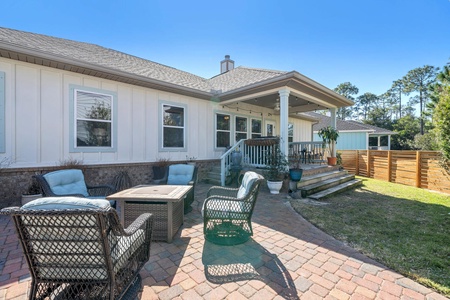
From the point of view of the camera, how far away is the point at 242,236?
327cm

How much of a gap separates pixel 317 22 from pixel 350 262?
28.3 ft

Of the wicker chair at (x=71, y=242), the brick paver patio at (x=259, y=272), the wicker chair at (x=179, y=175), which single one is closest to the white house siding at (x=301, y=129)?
the wicker chair at (x=179, y=175)

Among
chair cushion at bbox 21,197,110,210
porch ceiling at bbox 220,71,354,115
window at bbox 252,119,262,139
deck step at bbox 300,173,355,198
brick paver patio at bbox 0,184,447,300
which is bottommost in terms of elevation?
brick paver patio at bbox 0,184,447,300

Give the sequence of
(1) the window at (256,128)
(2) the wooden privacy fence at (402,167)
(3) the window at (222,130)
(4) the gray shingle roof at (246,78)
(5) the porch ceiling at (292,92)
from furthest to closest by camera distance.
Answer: (1) the window at (256,128) < (3) the window at (222,130) < (4) the gray shingle roof at (246,78) < (2) the wooden privacy fence at (402,167) < (5) the porch ceiling at (292,92)

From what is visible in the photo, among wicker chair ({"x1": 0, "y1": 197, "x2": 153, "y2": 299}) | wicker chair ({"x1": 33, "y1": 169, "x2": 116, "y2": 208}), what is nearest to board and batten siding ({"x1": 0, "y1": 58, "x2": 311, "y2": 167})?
wicker chair ({"x1": 33, "y1": 169, "x2": 116, "y2": 208})

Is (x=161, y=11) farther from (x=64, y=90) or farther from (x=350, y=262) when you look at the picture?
(x=350, y=262)

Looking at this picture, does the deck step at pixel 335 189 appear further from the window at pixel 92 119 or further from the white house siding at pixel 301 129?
the window at pixel 92 119

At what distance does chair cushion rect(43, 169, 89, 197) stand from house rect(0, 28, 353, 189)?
1.75m

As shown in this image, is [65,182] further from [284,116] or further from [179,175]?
[284,116]

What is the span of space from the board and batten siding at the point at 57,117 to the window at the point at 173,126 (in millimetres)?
240

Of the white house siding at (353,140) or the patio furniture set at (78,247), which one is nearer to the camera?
the patio furniture set at (78,247)

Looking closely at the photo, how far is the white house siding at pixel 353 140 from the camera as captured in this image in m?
18.2

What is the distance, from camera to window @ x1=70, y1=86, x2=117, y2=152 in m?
5.41

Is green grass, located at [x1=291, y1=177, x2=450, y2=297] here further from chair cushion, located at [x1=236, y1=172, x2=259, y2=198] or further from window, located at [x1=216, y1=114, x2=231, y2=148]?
window, located at [x1=216, y1=114, x2=231, y2=148]
